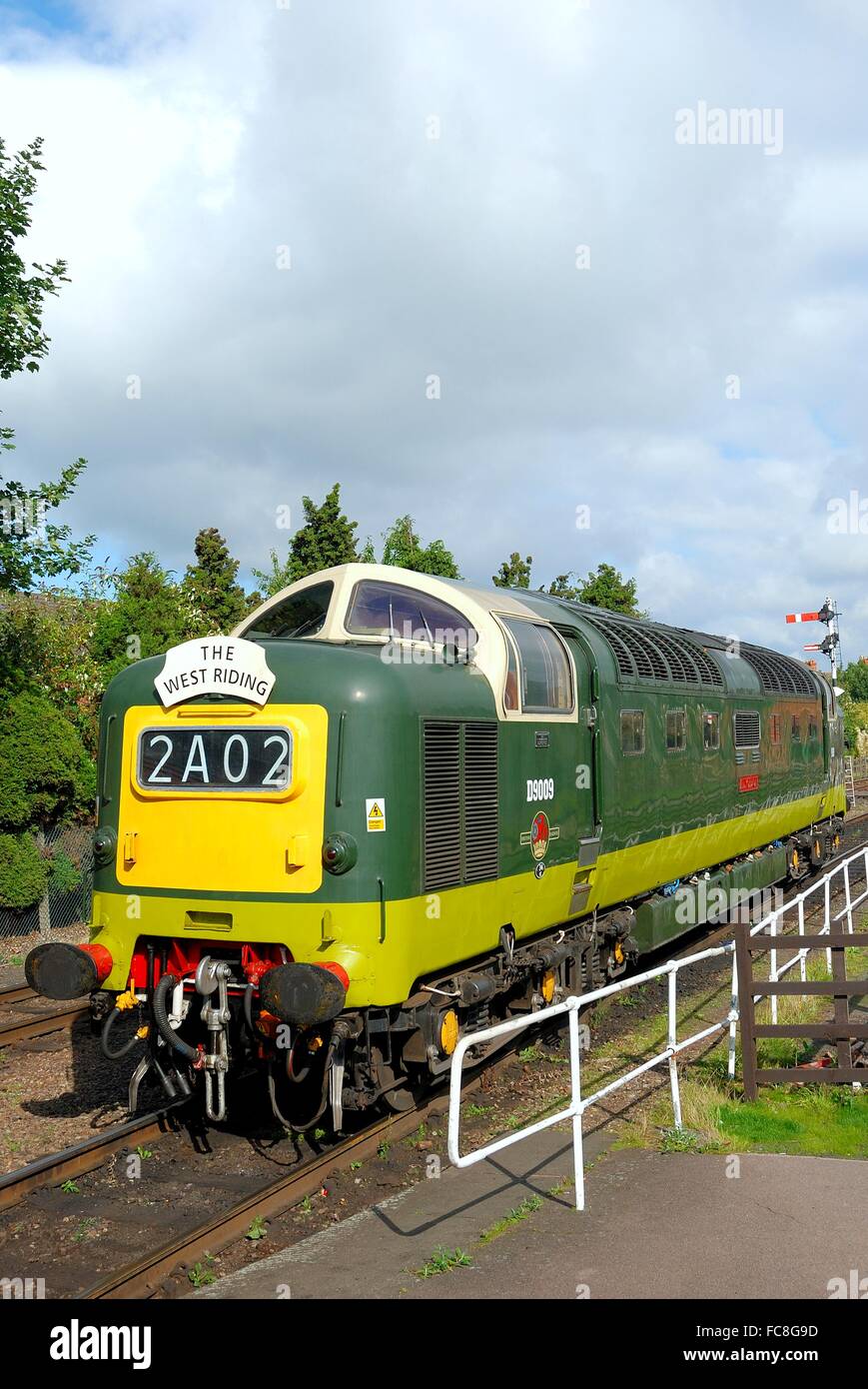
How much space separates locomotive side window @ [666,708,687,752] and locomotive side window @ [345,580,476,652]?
4.77 metres

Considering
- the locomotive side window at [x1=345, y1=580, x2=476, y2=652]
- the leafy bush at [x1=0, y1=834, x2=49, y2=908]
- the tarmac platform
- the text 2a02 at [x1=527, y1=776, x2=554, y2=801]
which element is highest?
the locomotive side window at [x1=345, y1=580, x2=476, y2=652]

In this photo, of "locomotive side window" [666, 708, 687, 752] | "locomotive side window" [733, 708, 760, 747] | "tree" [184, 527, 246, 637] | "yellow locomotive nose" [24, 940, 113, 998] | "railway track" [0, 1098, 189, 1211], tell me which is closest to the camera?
"railway track" [0, 1098, 189, 1211]

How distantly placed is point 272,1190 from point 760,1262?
9.56 ft

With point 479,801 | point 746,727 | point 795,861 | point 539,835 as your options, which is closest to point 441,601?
point 479,801

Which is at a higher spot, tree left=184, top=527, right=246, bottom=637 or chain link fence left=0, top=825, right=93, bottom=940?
tree left=184, top=527, right=246, bottom=637

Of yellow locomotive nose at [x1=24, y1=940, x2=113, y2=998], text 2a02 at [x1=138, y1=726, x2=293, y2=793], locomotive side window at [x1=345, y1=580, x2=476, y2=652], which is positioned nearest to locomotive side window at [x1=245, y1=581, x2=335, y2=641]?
locomotive side window at [x1=345, y1=580, x2=476, y2=652]

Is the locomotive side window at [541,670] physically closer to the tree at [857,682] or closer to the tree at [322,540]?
the tree at [322,540]

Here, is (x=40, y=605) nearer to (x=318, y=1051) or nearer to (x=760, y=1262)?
(x=318, y=1051)

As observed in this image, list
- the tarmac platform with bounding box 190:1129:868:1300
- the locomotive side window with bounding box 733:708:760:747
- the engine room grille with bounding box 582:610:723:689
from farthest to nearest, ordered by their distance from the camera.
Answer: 1. the locomotive side window with bounding box 733:708:760:747
2. the engine room grille with bounding box 582:610:723:689
3. the tarmac platform with bounding box 190:1129:868:1300

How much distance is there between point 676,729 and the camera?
43.7 ft

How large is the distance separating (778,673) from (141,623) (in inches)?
450

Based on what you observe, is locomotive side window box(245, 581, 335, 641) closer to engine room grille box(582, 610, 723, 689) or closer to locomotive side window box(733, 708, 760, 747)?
engine room grille box(582, 610, 723, 689)

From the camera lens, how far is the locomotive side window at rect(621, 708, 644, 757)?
11547mm
